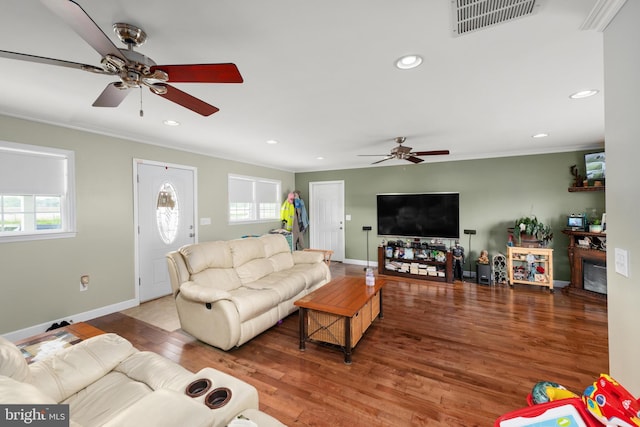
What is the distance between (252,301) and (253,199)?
3345mm

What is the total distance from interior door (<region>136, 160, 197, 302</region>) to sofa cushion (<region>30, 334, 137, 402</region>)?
2426 millimetres

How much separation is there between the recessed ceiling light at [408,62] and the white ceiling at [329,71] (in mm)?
53

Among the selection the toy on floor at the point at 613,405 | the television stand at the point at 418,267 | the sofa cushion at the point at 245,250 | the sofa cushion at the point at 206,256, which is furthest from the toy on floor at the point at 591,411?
the television stand at the point at 418,267

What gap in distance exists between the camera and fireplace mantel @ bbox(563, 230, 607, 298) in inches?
141

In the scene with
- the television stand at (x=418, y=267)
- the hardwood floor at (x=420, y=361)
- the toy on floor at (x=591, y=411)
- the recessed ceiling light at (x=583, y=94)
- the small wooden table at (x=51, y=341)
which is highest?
the recessed ceiling light at (x=583, y=94)

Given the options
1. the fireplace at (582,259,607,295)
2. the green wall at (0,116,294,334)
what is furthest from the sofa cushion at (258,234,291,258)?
the fireplace at (582,259,607,295)

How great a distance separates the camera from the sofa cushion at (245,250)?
3.14 m

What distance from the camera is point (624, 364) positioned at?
3.88 feet

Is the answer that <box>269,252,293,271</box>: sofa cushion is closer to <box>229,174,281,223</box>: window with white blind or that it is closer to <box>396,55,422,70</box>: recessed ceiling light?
<box>229,174,281,223</box>: window with white blind

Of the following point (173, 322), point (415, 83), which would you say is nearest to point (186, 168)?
point (173, 322)

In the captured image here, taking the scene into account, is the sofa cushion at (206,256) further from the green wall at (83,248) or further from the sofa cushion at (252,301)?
the green wall at (83,248)

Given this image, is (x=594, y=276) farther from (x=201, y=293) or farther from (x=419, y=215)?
(x=201, y=293)

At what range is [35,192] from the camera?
2.73 metres

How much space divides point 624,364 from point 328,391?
1651 mm
